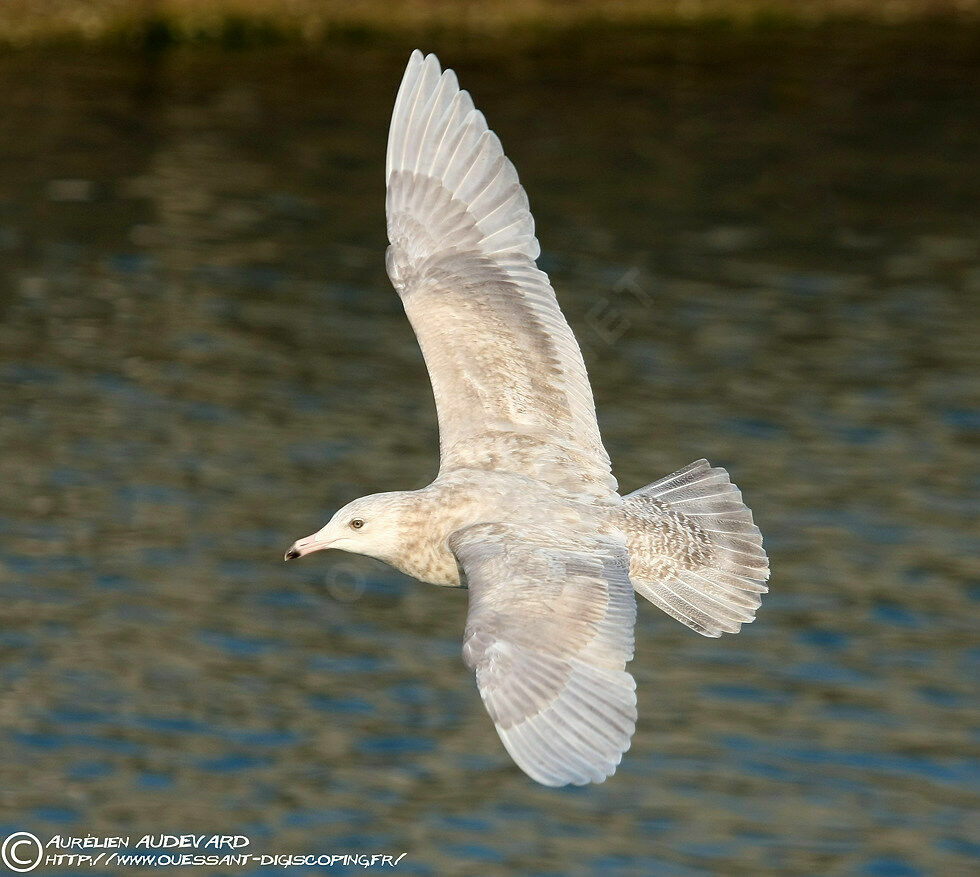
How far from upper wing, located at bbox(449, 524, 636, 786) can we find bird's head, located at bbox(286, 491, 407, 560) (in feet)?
1.50

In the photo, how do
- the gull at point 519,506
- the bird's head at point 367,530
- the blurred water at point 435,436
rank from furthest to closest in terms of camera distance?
the blurred water at point 435,436, the bird's head at point 367,530, the gull at point 519,506

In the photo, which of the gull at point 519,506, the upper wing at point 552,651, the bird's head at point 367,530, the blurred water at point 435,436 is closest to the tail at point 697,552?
the gull at point 519,506

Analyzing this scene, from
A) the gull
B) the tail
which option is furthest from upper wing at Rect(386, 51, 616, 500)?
the tail

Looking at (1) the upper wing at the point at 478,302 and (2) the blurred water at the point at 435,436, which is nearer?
(1) the upper wing at the point at 478,302

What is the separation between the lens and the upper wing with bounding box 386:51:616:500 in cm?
848

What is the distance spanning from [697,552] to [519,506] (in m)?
0.96

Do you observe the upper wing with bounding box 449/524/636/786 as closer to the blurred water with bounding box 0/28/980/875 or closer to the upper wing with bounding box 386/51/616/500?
the upper wing with bounding box 386/51/616/500

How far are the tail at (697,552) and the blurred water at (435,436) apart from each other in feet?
15.8

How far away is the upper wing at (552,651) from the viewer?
6.57m

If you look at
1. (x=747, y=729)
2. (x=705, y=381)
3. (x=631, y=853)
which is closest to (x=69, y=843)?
(x=631, y=853)

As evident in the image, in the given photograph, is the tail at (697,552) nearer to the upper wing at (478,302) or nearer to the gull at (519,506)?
the gull at (519,506)

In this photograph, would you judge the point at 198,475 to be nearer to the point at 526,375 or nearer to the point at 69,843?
the point at 69,843

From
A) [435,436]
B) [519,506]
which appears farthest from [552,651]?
[435,436]

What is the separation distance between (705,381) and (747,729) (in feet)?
19.3
